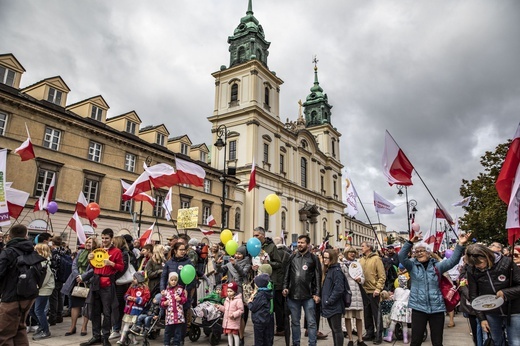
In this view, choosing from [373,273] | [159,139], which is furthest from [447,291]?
[159,139]

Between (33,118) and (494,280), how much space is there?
23.9 meters

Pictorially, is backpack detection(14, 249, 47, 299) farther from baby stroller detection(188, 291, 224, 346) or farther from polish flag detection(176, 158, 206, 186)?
polish flag detection(176, 158, 206, 186)

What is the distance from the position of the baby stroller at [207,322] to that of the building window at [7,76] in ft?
70.6

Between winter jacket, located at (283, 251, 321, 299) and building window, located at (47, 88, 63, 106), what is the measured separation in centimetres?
2325

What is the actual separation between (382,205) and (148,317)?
10.5m

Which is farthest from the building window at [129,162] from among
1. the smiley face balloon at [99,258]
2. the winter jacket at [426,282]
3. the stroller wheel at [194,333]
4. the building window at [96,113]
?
the winter jacket at [426,282]

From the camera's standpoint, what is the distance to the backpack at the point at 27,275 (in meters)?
5.16

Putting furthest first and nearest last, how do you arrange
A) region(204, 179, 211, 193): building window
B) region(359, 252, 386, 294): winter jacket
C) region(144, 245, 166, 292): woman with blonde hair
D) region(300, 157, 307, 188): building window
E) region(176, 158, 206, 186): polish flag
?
region(300, 157, 307, 188): building window → region(204, 179, 211, 193): building window → region(176, 158, 206, 186): polish flag → region(144, 245, 166, 292): woman with blonde hair → region(359, 252, 386, 294): winter jacket

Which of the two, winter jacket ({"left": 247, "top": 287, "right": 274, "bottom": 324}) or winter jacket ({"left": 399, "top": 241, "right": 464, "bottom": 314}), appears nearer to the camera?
winter jacket ({"left": 399, "top": 241, "right": 464, "bottom": 314})

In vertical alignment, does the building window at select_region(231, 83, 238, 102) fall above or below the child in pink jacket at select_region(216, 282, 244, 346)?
above

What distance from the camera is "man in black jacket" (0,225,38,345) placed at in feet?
16.5

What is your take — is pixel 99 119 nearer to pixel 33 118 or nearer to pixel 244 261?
pixel 33 118

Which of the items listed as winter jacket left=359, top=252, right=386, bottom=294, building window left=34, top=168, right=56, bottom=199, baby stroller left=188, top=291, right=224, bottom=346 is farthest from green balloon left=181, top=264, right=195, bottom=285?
building window left=34, top=168, right=56, bottom=199

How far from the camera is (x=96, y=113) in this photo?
2628 cm
